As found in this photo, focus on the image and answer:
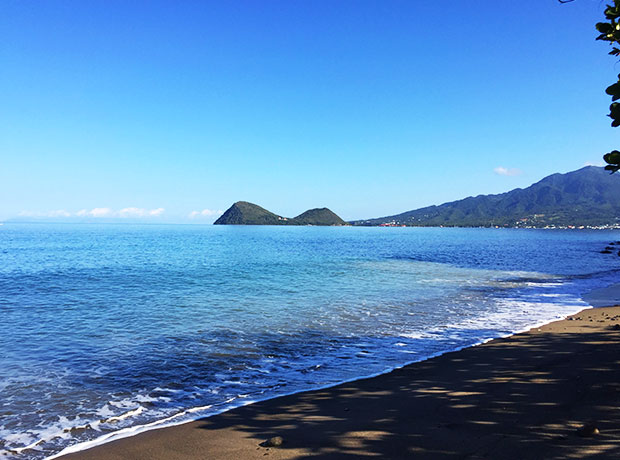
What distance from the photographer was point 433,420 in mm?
7047

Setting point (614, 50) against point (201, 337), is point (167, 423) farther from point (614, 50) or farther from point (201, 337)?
point (614, 50)

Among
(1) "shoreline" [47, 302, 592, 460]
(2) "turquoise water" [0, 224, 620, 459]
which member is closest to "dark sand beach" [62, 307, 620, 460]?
(1) "shoreline" [47, 302, 592, 460]

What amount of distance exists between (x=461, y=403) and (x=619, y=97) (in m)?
6.35

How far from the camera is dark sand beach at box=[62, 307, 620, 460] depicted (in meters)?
5.91

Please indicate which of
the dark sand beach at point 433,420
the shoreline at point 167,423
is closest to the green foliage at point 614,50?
the dark sand beach at point 433,420

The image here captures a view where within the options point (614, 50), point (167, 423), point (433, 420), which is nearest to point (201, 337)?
point (167, 423)

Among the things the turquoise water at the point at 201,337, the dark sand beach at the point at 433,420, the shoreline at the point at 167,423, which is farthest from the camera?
the turquoise water at the point at 201,337

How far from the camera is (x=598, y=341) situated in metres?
12.7

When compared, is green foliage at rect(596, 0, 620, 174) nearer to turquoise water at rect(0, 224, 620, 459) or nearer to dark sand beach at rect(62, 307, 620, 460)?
dark sand beach at rect(62, 307, 620, 460)

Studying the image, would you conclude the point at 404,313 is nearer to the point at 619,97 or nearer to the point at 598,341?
the point at 598,341

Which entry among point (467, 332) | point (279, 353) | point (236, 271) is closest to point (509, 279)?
point (467, 332)

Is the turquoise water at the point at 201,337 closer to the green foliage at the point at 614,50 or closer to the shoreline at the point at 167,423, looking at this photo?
the shoreline at the point at 167,423

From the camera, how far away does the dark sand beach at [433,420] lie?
5.91m

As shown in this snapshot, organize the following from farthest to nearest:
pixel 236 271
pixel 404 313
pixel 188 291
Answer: pixel 236 271
pixel 188 291
pixel 404 313
